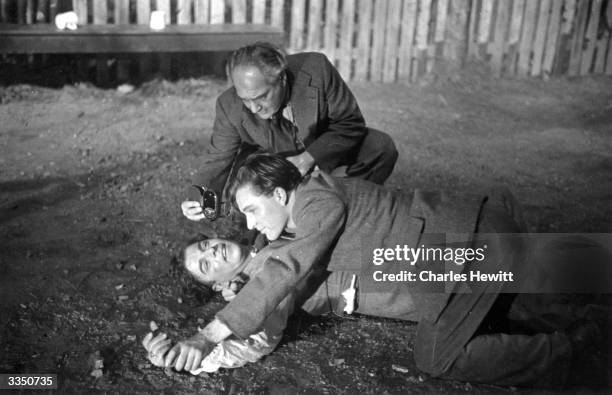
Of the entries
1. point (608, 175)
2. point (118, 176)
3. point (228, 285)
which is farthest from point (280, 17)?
point (228, 285)

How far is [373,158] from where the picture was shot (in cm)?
468

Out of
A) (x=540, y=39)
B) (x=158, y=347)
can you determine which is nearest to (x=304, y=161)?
(x=158, y=347)

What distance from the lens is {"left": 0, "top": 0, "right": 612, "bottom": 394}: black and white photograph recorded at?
333 centimetres

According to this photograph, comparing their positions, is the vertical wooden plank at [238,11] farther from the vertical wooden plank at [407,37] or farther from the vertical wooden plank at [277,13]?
the vertical wooden plank at [407,37]

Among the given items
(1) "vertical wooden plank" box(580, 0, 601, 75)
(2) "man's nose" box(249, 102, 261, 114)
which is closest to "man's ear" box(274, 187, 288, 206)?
(2) "man's nose" box(249, 102, 261, 114)

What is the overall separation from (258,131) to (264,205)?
3.24 ft

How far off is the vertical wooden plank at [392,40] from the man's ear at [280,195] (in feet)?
Result: 18.0

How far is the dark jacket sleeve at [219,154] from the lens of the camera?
441cm

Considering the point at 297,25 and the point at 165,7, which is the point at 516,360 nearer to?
the point at 297,25

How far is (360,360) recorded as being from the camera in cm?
366

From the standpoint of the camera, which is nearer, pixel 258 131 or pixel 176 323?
pixel 176 323

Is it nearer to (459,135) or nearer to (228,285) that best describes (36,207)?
(228,285)

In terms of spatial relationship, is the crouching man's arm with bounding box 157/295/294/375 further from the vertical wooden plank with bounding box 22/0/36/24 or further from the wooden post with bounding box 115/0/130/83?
Answer: the vertical wooden plank with bounding box 22/0/36/24

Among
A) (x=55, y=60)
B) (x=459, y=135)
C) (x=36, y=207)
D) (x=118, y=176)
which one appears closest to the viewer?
(x=36, y=207)
